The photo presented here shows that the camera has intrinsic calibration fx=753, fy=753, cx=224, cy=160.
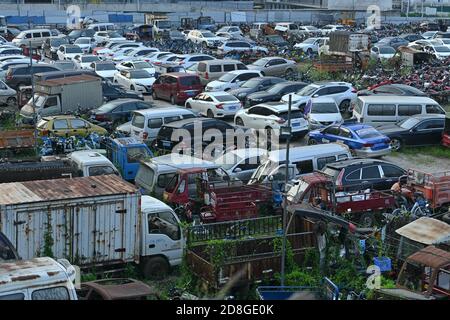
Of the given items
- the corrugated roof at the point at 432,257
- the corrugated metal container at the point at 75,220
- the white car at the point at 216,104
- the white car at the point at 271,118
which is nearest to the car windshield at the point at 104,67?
the white car at the point at 216,104

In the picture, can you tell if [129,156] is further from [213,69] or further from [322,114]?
[213,69]

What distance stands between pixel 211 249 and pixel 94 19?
5072cm

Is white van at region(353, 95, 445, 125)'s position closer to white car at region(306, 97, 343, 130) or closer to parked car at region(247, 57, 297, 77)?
white car at region(306, 97, 343, 130)

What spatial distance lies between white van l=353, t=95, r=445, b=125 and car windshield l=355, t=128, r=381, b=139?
8.33 feet

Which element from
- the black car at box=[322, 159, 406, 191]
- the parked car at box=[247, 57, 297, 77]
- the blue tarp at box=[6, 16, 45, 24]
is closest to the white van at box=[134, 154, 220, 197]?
the black car at box=[322, 159, 406, 191]

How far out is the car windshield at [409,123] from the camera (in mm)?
21859

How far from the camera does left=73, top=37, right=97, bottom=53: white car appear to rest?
42.4m

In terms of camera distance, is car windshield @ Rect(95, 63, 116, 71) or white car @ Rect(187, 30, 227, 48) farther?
white car @ Rect(187, 30, 227, 48)

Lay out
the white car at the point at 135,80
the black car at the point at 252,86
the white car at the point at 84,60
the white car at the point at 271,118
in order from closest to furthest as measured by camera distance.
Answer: the white car at the point at 271,118 → the black car at the point at 252,86 → the white car at the point at 135,80 → the white car at the point at 84,60

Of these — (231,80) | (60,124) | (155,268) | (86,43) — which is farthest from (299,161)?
(86,43)

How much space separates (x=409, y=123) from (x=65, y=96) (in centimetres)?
1098

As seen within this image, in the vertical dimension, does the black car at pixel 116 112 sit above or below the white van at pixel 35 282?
below

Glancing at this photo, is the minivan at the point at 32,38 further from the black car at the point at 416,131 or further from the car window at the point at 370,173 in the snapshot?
the car window at the point at 370,173

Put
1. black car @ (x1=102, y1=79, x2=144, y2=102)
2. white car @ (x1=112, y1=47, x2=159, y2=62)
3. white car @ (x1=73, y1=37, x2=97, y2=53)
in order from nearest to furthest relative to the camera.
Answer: black car @ (x1=102, y1=79, x2=144, y2=102) → white car @ (x1=112, y1=47, x2=159, y2=62) → white car @ (x1=73, y1=37, x2=97, y2=53)
